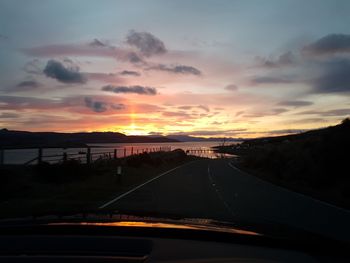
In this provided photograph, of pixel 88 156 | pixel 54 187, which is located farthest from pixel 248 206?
pixel 88 156

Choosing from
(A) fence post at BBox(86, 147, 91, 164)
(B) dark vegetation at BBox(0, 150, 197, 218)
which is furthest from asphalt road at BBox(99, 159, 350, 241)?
(A) fence post at BBox(86, 147, 91, 164)

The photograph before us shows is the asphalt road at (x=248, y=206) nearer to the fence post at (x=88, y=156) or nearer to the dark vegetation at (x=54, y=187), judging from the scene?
the dark vegetation at (x=54, y=187)

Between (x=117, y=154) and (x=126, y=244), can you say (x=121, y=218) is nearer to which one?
(x=126, y=244)

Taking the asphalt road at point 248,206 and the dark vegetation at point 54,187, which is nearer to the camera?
the asphalt road at point 248,206

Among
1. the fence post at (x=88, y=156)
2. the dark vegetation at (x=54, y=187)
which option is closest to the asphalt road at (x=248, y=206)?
the dark vegetation at (x=54, y=187)

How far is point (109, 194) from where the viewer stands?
68.8 feet

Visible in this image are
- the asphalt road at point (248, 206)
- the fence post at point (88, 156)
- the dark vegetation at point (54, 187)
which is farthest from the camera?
the fence post at point (88, 156)

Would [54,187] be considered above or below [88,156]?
below

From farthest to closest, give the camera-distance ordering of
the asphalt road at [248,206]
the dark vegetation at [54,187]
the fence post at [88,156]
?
the fence post at [88,156], the dark vegetation at [54,187], the asphalt road at [248,206]

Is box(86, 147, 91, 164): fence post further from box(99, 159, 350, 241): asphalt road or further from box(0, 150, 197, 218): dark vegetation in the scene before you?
box(99, 159, 350, 241): asphalt road

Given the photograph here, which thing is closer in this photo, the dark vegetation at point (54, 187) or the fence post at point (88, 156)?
the dark vegetation at point (54, 187)

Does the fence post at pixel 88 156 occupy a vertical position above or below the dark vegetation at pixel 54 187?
above

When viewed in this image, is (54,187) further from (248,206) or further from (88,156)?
(88,156)

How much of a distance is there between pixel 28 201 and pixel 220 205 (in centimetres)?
677
